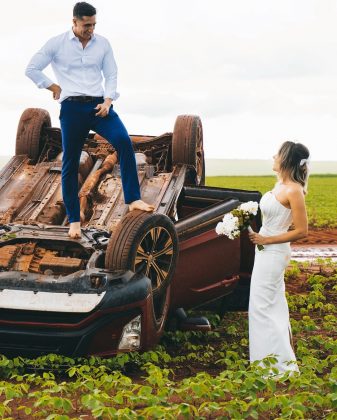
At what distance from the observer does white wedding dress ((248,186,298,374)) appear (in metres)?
7.29

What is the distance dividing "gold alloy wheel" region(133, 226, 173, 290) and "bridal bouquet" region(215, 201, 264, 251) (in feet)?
1.73

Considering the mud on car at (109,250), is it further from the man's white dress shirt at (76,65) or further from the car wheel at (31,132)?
the man's white dress shirt at (76,65)

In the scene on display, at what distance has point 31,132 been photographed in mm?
10219

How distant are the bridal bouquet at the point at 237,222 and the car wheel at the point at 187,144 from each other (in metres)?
2.39

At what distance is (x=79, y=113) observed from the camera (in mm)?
7828

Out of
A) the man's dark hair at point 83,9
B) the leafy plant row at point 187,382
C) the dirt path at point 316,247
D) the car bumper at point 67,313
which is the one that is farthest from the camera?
the dirt path at point 316,247

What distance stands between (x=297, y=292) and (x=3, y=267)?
5463 millimetres

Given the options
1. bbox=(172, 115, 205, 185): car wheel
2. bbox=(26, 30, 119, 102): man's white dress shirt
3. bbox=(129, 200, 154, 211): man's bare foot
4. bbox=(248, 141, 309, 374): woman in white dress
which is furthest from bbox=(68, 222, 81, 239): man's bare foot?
bbox=(172, 115, 205, 185): car wheel

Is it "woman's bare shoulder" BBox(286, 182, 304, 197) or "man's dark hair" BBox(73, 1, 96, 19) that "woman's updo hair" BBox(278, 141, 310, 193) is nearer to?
"woman's bare shoulder" BBox(286, 182, 304, 197)

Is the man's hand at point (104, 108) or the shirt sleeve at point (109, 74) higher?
the shirt sleeve at point (109, 74)

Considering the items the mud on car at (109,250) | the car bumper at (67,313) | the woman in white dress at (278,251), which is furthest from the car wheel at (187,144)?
the car bumper at (67,313)

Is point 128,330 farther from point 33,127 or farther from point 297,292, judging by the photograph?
point 297,292

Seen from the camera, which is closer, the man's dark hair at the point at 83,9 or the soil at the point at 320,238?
the man's dark hair at the point at 83,9

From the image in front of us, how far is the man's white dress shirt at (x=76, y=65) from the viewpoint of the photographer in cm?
777
